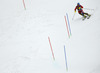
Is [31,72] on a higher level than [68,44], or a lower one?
lower

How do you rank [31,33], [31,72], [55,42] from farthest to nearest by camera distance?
[31,33] < [55,42] < [31,72]

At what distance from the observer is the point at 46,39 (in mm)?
10461

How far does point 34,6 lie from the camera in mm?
15234

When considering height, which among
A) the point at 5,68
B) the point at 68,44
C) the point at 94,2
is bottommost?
the point at 5,68

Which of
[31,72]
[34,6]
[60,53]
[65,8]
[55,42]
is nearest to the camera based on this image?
[31,72]

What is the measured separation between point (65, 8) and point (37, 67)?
672 centimetres

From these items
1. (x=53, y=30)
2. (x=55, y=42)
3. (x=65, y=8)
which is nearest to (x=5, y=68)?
(x=55, y=42)

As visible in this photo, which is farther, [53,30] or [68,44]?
[53,30]

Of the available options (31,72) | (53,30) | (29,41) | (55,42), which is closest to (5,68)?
(31,72)

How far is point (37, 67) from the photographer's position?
8.30 meters

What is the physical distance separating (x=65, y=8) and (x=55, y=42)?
15.2 ft

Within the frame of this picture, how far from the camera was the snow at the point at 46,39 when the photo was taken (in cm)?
765

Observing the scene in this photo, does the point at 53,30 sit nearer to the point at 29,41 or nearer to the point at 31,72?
the point at 29,41

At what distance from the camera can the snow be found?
301 inches
